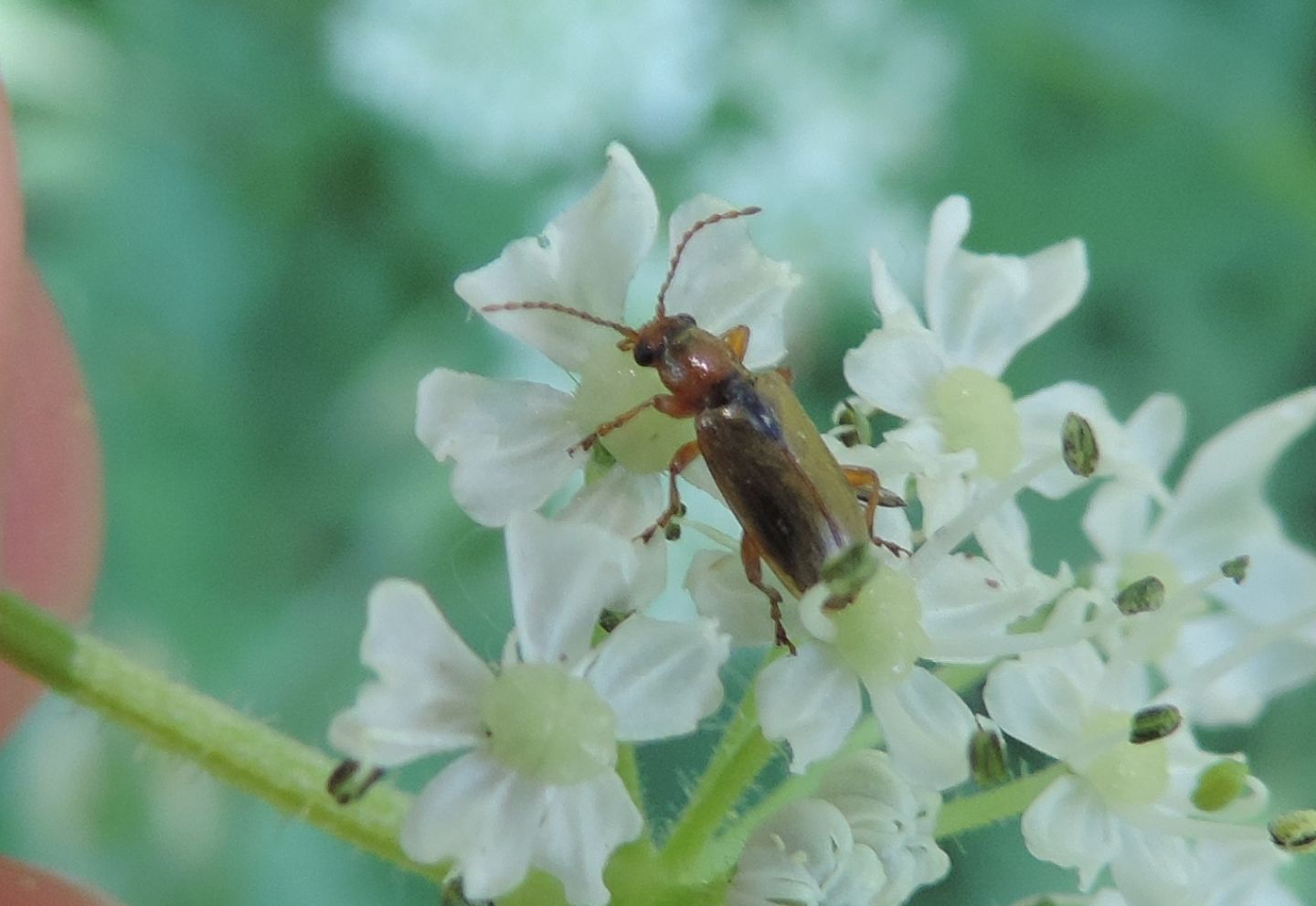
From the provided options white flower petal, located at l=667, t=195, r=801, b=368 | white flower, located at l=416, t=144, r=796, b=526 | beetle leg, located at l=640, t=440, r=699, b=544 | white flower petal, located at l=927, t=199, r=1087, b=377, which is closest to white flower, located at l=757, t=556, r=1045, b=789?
beetle leg, located at l=640, t=440, r=699, b=544

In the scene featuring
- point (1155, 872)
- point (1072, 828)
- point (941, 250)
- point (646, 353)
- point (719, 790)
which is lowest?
point (1155, 872)

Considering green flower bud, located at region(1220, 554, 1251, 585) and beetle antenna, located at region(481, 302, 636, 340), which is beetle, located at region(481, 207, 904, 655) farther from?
green flower bud, located at region(1220, 554, 1251, 585)

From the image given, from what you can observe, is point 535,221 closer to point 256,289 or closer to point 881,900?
point 256,289

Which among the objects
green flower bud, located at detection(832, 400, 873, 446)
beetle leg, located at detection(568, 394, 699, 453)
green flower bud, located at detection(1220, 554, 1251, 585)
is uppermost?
beetle leg, located at detection(568, 394, 699, 453)

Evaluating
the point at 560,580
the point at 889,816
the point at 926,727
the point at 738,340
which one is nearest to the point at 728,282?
the point at 738,340

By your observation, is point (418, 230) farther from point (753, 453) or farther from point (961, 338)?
point (753, 453)

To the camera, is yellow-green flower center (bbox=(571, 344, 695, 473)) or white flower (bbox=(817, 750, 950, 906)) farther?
yellow-green flower center (bbox=(571, 344, 695, 473))
